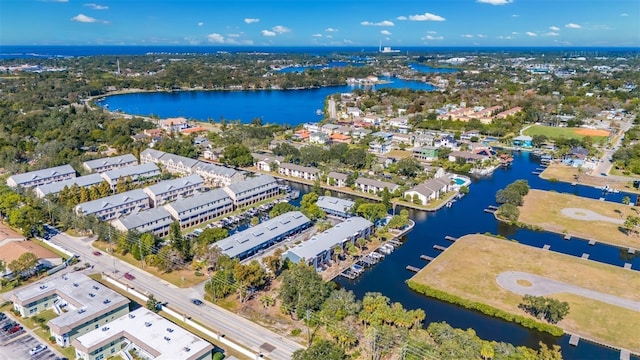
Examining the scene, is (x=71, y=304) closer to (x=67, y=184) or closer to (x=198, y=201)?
(x=198, y=201)

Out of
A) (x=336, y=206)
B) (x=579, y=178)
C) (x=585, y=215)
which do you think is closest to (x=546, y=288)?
(x=585, y=215)

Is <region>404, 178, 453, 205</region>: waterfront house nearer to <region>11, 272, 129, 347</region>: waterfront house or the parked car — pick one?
<region>11, 272, 129, 347</region>: waterfront house

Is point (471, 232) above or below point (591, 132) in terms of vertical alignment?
below

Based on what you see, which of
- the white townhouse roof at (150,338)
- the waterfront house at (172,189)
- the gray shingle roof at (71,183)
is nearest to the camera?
the white townhouse roof at (150,338)

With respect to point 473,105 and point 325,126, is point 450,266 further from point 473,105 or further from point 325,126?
point 473,105

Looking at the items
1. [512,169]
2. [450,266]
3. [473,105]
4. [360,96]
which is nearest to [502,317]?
[450,266]

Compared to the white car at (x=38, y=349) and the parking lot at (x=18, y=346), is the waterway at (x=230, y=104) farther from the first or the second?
the white car at (x=38, y=349)

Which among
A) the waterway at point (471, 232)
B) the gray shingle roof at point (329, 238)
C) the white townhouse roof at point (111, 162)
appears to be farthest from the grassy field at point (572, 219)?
the white townhouse roof at point (111, 162)
